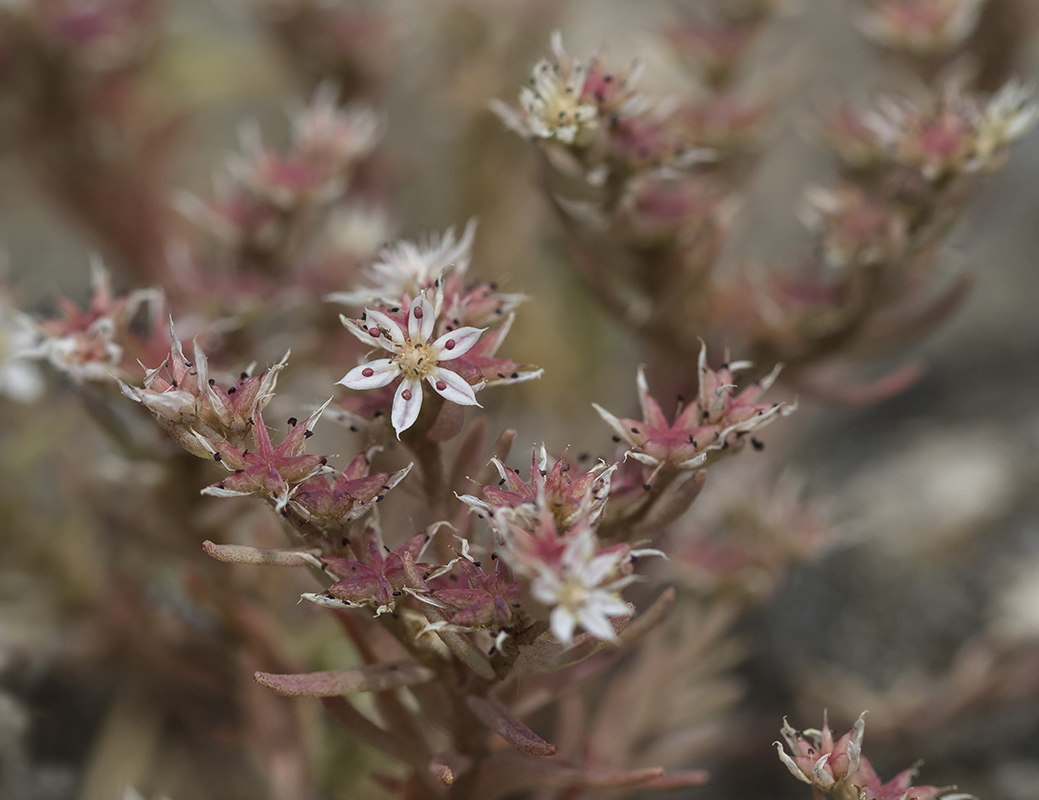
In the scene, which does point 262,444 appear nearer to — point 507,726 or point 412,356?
point 412,356

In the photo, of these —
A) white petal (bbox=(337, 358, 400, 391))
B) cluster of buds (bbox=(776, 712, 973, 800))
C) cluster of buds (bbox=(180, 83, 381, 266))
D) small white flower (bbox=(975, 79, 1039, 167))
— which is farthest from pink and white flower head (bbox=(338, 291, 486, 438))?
small white flower (bbox=(975, 79, 1039, 167))

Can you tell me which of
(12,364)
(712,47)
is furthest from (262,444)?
(712,47)

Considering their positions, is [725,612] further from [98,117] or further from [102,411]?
[98,117]

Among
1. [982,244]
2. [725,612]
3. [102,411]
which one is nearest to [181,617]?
[102,411]

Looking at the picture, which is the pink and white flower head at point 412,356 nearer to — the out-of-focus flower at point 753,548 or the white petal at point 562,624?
the white petal at point 562,624

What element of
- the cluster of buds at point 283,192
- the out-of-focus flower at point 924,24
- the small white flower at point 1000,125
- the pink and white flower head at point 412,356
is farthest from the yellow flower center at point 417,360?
the out-of-focus flower at point 924,24
